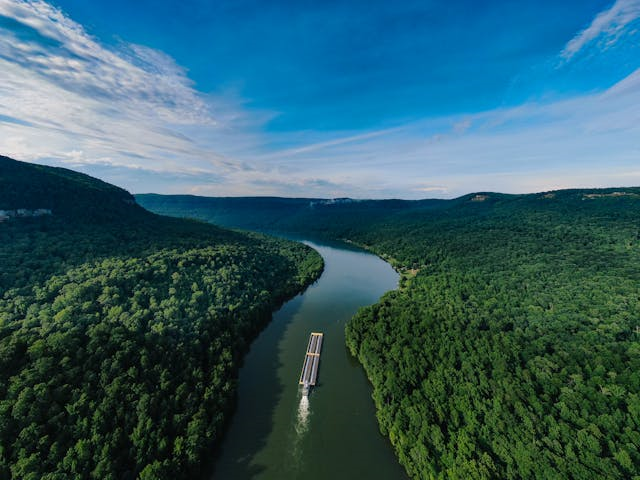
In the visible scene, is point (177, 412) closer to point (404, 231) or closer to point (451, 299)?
point (451, 299)

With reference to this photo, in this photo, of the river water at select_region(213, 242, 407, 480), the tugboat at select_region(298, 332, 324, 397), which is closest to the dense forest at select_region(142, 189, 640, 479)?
the river water at select_region(213, 242, 407, 480)

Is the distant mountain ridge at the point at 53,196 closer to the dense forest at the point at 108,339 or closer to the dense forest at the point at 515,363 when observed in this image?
the dense forest at the point at 108,339

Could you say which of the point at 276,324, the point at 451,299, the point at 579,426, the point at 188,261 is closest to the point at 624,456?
the point at 579,426

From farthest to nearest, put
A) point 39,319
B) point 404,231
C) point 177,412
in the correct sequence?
1. point 404,231
2. point 39,319
3. point 177,412

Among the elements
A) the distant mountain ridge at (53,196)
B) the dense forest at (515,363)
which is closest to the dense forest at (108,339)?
the distant mountain ridge at (53,196)

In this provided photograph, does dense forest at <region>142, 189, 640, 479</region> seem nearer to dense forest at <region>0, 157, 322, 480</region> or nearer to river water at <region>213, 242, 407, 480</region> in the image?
river water at <region>213, 242, 407, 480</region>
